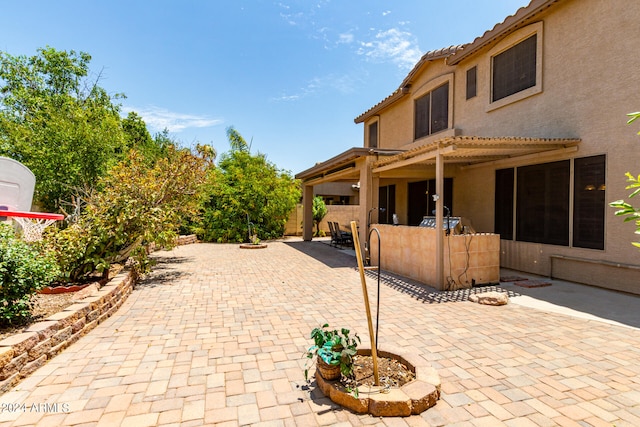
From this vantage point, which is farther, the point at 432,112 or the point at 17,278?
the point at 432,112

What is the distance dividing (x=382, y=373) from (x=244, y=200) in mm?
14962

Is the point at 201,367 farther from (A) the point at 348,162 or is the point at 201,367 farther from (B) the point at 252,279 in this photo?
(A) the point at 348,162

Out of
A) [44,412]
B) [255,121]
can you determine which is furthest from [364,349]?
[255,121]

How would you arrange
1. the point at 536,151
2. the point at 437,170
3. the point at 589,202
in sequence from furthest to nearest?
the point at 536,151, the point at 589,202, the point at 437,170

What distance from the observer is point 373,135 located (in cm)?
1645

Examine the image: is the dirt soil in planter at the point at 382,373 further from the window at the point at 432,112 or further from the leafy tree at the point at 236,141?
the leafy tree at the point at 236,141

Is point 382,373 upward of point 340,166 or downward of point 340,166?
downward

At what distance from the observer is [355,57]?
15.4 m

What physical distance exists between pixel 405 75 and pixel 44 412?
14.4m

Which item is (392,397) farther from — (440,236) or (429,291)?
(440,236)

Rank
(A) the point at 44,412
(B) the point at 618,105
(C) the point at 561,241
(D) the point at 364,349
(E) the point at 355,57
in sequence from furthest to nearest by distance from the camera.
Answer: (E) the point at 355,57
(C) the point at 561,241
(B) the point at 618,105
(D) the point at 364,349
(A) the point at 44,412

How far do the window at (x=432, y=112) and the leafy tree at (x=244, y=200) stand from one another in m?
8.39

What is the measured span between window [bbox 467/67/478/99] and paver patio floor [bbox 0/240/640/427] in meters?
7.20

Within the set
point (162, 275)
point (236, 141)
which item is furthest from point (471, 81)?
point (236, 141)
